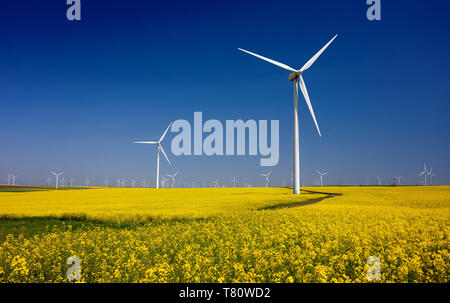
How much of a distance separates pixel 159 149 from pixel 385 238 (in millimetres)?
70266

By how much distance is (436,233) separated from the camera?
35.6 feet

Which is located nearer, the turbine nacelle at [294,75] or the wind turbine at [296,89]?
the wind turbine at [296,89]

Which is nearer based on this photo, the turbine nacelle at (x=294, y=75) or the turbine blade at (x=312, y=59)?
the turbine blade at (x=312, y=59)

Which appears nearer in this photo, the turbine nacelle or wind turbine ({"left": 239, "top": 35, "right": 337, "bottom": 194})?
wind turbine ({"left": 239, "top": 35, "right": 337, "bottom": 194})

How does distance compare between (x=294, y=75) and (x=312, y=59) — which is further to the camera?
(x=294, y=75)

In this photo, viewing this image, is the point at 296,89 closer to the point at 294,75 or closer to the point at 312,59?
the point at 294,75

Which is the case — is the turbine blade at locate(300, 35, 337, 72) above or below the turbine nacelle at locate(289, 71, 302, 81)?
above

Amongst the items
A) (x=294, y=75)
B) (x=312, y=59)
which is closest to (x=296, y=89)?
(x=294, y=75)

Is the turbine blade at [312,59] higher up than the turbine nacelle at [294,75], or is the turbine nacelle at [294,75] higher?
the turbine blade at [312,59]

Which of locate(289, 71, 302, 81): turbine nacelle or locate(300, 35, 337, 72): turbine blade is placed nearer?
locate(300, 35, 337, 72): turbine blade
